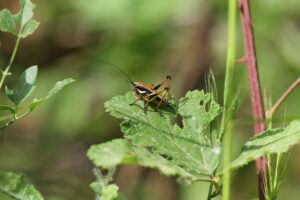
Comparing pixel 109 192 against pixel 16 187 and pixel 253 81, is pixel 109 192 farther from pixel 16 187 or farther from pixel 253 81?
pixel 253 81

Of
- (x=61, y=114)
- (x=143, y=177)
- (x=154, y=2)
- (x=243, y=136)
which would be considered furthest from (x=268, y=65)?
(x=61, y=114)

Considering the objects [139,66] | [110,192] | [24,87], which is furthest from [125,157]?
[139,66]

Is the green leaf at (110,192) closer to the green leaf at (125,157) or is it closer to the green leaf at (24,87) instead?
the green leaf at (125,157)

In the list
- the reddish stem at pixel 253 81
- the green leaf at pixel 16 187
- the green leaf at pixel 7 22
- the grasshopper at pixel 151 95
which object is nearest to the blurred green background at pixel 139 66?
the grasshopper at pixel 151 95

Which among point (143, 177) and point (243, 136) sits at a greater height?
point (243, 136)

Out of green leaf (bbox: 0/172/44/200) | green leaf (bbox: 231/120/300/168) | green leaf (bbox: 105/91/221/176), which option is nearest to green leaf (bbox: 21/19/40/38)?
green leaf (bbox: 105/91/221/176)

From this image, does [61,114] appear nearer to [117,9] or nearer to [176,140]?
[117,9]

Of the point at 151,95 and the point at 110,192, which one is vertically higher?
the point at 151,95
